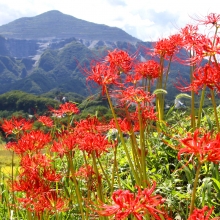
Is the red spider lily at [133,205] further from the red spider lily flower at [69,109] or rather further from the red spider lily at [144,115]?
the red spider lily flower at [69,109]

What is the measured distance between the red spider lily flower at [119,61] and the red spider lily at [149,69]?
0.52 meters

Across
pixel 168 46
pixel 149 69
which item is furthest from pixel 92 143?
pixel 168 46

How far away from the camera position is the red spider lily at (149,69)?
363cm

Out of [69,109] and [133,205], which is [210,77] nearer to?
[133,205]

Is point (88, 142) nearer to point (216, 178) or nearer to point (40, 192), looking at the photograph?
point (40, 192)

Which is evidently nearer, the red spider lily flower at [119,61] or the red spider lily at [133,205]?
the red spider lily at [133,205]

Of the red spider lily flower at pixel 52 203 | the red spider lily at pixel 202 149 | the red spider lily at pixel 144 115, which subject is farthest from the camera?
the red spider lily at pixel 144 115

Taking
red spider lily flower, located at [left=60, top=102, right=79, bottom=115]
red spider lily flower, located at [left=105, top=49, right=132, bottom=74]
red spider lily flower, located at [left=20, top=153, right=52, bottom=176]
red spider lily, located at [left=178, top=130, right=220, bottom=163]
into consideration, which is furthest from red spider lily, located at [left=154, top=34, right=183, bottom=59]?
red spider lily, located at [left=178, top=130, right=220, bottom=163]

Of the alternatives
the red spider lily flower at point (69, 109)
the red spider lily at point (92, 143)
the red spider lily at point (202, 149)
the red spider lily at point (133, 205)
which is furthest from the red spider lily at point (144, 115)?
the red spider lily at point (133, 205)

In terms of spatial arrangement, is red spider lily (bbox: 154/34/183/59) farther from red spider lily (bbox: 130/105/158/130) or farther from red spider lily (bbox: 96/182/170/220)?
red spider lily (bbox: 96/182/170/220)

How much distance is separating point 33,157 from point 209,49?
4.88 ft

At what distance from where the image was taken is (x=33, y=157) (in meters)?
2.48

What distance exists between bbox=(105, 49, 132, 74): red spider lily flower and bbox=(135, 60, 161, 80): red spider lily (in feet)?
1.72

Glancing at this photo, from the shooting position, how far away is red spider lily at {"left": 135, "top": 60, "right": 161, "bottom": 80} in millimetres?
3634
